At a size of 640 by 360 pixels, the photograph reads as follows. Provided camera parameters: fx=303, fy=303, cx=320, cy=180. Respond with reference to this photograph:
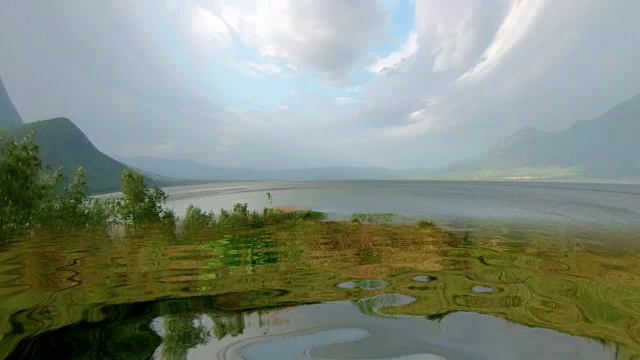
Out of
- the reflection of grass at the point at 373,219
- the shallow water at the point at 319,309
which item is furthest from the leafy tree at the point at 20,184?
the reflection of grass at the point at 373,219

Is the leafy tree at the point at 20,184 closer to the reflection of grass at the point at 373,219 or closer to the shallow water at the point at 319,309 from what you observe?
the shallow water at the point at 319,309

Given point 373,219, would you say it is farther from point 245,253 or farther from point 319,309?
point 319,309

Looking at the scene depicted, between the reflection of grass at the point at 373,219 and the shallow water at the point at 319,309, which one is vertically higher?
the shallow water at the point at 319,309

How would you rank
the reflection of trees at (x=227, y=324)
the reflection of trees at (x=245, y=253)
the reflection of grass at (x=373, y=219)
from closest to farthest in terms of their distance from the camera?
the reflection of trees at (x=227, y=324)
the reflection of trees at (x=245, y=253)
the reflection of grass at (x=373, y=219)

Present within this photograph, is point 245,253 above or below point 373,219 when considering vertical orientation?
above

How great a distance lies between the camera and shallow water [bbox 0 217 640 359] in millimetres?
7113

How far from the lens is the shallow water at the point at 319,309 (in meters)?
7.11

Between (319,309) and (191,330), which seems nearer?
(191,330)

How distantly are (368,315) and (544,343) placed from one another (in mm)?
4280

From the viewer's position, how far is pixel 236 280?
12.0m

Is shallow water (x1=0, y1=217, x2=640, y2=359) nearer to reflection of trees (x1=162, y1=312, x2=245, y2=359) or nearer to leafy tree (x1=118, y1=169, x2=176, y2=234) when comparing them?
reflection of trees (x1=162, y1=312, x2=245, y2=359)

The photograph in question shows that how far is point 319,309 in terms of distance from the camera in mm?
9406

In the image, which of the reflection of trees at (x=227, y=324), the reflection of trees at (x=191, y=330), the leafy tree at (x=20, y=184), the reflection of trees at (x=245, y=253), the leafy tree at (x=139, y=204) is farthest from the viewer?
the leafy tree at (x=139, y=204)

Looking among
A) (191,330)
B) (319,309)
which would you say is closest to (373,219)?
(319,309)
